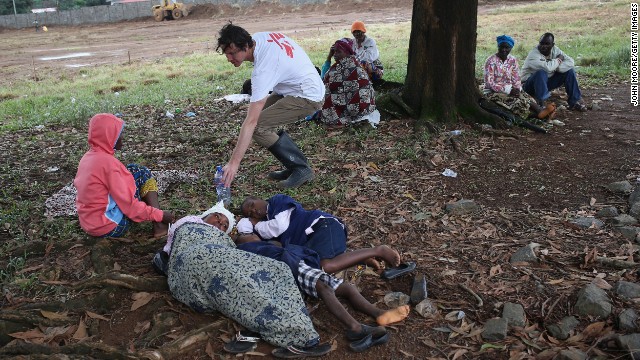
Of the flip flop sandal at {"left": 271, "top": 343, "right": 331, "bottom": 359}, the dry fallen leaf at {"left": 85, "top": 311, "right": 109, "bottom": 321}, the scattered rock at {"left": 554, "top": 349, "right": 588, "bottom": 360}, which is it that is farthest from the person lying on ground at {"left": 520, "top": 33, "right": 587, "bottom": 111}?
the dry fallen leaf at {"left": 85, "top": 311, "right": 109, "bottom": 321}

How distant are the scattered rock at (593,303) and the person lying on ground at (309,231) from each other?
117cm

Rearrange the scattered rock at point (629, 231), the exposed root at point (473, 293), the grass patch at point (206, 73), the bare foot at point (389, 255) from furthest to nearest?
the grass patch at point (206, 73), the scattered rock at point (629, 231), the bare foot at point (389, 255), the exposed root at point (473, 293)

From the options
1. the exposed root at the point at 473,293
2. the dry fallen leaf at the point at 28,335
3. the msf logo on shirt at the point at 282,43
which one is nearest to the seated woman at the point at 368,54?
the msf logo on shirt at the point at 282,43

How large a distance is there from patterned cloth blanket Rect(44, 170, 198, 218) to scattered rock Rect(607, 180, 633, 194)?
4.14 meters

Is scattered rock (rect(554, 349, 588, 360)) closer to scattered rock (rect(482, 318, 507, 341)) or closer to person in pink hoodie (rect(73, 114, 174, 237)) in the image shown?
scattered rock (rect(482, 318, 507, 341))

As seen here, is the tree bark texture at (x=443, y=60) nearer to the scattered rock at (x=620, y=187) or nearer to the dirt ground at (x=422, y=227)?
the dirt ground at (x=422, y=227)

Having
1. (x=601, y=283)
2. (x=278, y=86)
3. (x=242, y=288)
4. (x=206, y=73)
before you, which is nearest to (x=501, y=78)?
(x=278, y=86)

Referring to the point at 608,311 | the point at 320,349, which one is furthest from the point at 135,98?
the point at 608,311

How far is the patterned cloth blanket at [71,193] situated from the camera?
16.6 feet

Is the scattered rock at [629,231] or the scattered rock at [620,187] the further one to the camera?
the scattered rock at [620,187]

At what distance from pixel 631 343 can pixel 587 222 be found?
5.58ft

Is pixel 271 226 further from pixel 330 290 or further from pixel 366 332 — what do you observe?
pixel 366 332

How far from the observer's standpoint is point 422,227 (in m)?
4.61

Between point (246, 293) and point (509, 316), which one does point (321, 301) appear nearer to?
point (246, 293)
